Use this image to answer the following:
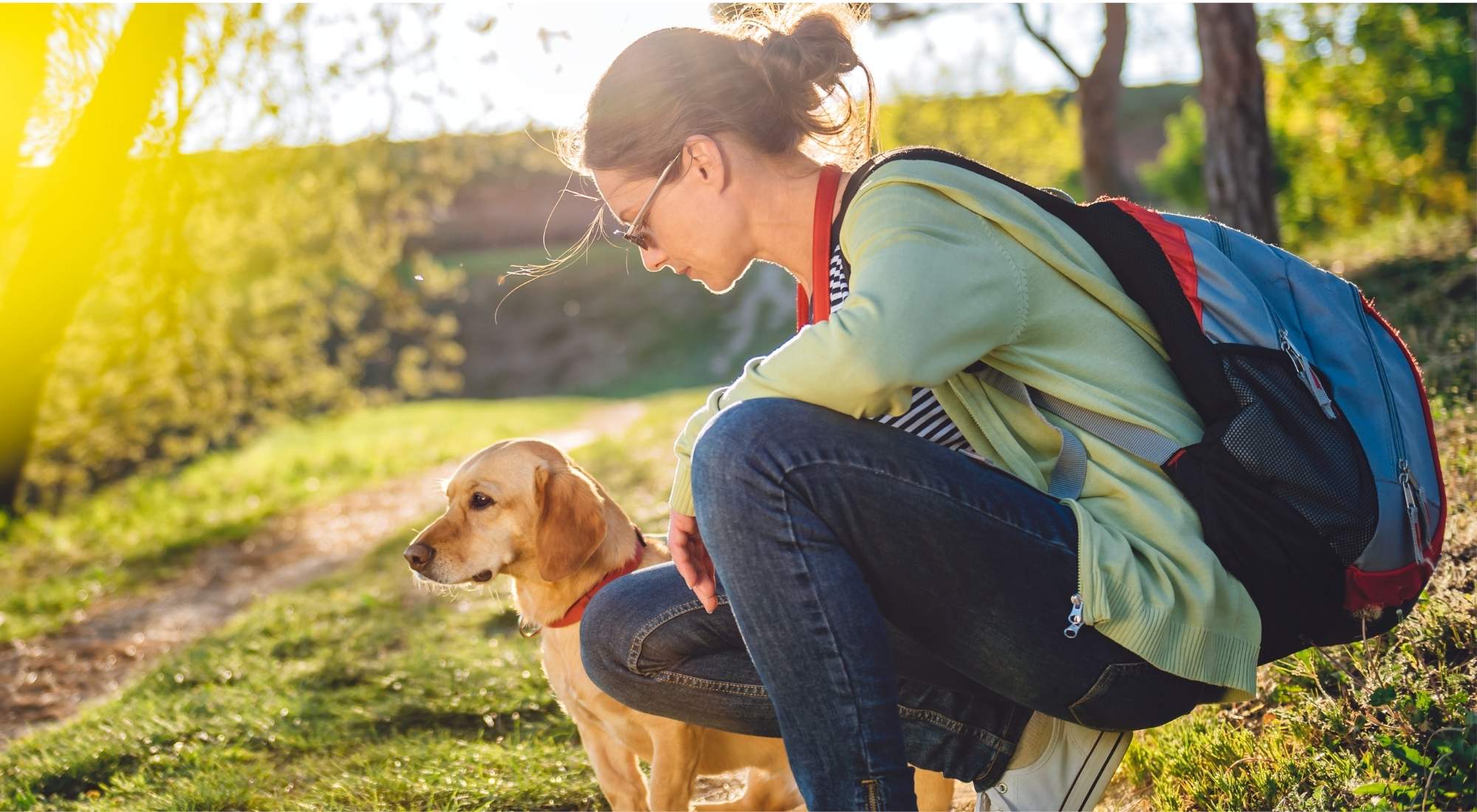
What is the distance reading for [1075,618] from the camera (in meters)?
2.02

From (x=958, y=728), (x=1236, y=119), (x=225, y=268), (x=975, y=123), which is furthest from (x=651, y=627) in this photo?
(x=975, y=123)

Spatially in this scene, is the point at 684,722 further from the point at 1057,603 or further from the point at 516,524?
the point at 1057,603

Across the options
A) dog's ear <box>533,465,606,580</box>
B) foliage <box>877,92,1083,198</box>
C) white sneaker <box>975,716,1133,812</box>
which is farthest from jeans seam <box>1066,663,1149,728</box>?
foliage <box>877,92,1083,198</box>

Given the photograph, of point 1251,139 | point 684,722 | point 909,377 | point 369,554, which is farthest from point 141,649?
point 1251,139

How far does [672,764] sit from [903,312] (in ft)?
5.30

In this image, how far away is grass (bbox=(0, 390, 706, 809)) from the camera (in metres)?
3.50

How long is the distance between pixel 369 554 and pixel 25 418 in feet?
14.2

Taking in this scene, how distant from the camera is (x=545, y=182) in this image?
4369 centimetres

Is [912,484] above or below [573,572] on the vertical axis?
above

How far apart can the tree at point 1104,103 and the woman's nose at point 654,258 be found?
7.75 meters

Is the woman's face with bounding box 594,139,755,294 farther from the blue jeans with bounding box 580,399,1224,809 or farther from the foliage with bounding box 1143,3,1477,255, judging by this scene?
the foliage with bounding box 1143,3,1477,255

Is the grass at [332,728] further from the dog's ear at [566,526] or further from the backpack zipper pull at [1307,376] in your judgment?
the backpack zipper pull at [1307,376]

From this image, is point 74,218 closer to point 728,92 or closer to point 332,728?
point 332,728

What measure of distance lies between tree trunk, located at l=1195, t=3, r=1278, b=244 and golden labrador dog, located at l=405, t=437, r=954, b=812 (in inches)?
239
